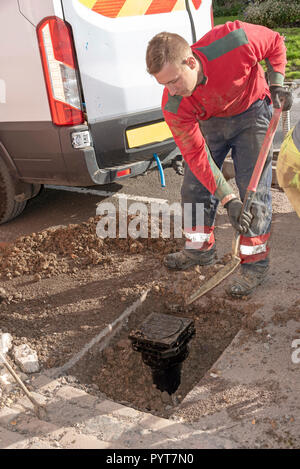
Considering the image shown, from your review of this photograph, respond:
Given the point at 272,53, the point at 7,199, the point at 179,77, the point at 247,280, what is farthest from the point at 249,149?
the point at 7,199

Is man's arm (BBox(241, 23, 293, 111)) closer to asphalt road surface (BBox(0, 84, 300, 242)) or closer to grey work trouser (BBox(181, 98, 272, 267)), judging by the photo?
grey work trouser (BBox(181, 98, 272, 267))

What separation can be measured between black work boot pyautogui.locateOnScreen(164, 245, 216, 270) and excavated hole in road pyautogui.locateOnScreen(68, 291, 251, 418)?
41 centimetres

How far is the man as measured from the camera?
117 inches

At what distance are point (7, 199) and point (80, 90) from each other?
4.71ft

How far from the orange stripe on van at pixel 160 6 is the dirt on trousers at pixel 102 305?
6.45 feet

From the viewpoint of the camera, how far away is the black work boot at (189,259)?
13.2 ft

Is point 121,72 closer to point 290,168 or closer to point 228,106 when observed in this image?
point 228,106

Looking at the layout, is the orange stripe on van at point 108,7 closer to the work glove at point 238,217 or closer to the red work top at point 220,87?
the red work top at point 220,87

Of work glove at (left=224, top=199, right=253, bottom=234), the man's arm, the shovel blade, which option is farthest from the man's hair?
the shovel blade

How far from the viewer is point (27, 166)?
14.8 feet

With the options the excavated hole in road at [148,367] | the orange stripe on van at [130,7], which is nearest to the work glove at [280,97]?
the excavated hole in road at [148,367]

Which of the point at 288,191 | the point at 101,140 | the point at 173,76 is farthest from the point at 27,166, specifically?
the point at 288,191

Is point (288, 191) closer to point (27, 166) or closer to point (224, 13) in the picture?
point (27, 166)

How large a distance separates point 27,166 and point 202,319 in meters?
2.11
